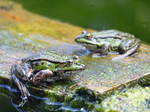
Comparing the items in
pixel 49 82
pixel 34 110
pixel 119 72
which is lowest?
pixel 34 110

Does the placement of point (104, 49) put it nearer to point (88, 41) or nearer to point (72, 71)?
point (88, 41)

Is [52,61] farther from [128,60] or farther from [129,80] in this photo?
[128,60]

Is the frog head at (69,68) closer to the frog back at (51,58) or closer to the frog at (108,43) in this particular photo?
the frog back at (51,58)

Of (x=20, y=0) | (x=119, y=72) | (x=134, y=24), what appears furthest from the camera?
(x=20, y=0)

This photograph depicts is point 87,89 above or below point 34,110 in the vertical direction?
above

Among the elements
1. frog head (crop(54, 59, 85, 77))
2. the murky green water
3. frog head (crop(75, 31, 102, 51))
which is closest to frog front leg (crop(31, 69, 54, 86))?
frog head (crop(54, 59, 85, 77))

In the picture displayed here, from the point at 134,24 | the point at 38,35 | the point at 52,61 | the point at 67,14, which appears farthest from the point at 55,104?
the point at 67,14
